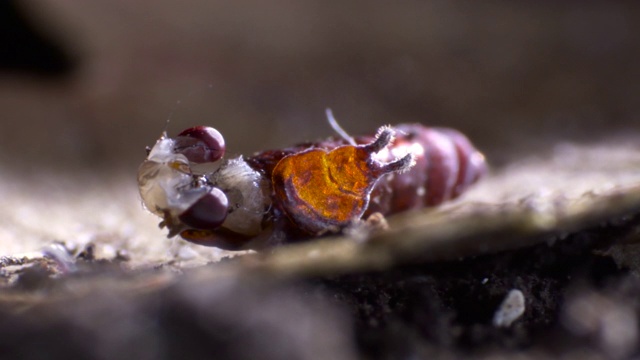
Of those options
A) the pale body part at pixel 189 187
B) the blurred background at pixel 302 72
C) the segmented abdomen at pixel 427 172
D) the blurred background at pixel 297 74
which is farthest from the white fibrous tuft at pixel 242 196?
the blurred background at pixel 302 72

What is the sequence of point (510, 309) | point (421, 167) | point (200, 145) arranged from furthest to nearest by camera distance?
point (421, 167) < point (200, 145) < point (510, 309)

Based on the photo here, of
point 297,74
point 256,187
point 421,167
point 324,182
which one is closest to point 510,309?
point 324,182

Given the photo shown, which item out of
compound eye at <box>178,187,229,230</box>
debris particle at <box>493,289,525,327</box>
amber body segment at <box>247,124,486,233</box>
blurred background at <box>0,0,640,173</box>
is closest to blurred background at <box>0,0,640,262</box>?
blurred background at <box>0,0,640,173</box>

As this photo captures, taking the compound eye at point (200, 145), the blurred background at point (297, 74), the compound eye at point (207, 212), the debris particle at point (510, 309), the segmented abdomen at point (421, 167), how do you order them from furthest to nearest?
the blurred background at point (297, 74) < the segmented abdomen at point (421, 167) < the compound eye at point (200, 145) < the compound eye at point (207, 212) < the debris particle at point (510, 309)

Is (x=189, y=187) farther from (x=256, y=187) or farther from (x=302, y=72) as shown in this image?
(x=302, y=72)

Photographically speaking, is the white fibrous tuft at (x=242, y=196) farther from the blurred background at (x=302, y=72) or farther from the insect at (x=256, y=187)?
the blurred background at (x=302, y=72)

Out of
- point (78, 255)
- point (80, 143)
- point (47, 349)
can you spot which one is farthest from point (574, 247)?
point (80, 143)

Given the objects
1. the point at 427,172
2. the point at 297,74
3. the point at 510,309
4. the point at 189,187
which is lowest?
the point at 510,309
